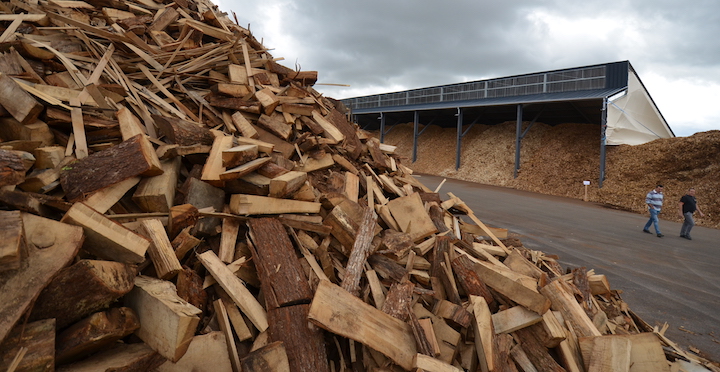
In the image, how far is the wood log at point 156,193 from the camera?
2514 mm

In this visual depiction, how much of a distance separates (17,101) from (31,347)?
2060 millimetres

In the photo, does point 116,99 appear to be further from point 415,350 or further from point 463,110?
point 463,110

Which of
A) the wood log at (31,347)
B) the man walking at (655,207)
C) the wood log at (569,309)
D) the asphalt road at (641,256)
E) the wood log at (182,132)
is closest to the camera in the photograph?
the wood log at (31,347)

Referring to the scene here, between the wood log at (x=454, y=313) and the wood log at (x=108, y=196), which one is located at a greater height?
the wood log at (x=108, y=196)

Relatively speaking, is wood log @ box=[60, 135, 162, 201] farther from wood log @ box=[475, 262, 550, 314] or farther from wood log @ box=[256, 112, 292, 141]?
wood log @ box=[475, 262, 550, 314]

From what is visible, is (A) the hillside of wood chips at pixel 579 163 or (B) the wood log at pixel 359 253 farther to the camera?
(A) the hillside of wood chips at pixel 579 163

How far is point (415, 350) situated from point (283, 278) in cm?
97

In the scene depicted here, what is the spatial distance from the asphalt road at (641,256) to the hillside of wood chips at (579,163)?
9.45 ft

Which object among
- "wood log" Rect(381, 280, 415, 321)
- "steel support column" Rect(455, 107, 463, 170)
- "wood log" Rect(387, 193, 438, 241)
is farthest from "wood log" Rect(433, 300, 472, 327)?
"steel support column" Rect(455, 107, 463, 170)

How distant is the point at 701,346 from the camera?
4.18 meters

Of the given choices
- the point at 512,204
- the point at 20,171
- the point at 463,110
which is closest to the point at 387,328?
the point at 20,171

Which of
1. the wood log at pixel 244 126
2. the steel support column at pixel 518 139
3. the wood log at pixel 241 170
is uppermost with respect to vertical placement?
the steel support column at pixel 518 139

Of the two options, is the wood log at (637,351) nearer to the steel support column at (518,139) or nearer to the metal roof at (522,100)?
the metal roof at (522,100)

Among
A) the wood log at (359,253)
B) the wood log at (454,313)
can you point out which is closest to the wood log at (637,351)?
the wood log at (454,313)
